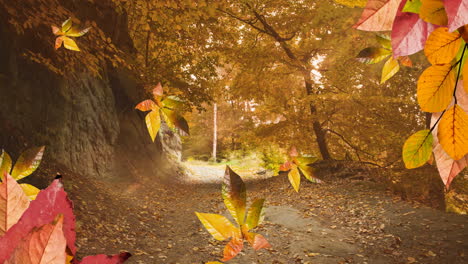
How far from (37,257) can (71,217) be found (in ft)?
0.16

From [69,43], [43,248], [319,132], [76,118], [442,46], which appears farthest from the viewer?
[319,132]

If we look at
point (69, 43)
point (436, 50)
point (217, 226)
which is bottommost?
point (217, 226)

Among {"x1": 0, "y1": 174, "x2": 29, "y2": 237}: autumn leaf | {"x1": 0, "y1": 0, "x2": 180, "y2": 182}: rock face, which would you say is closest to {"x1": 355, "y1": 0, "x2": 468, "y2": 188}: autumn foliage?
{"x1": 0, "y1": 174, "x2": 29, "y2": 237}: autumn leaf

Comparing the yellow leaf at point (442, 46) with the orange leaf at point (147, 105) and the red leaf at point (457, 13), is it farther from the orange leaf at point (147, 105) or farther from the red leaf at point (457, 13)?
the orange leaf at point (147, 105)

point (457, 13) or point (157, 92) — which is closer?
point (457, 13)

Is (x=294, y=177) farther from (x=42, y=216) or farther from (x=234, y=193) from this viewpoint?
(x=42, y=216)

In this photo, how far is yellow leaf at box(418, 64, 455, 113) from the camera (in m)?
0.28

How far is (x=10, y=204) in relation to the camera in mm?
233

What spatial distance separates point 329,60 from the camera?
28.5 feet

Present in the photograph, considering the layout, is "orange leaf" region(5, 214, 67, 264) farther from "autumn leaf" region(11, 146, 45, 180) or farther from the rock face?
the rock face

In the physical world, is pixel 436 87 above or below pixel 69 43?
below

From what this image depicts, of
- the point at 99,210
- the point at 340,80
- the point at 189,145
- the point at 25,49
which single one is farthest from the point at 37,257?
the point at 189,145

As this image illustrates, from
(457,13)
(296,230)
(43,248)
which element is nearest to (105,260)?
(43,248)

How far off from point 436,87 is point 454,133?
51 mm
